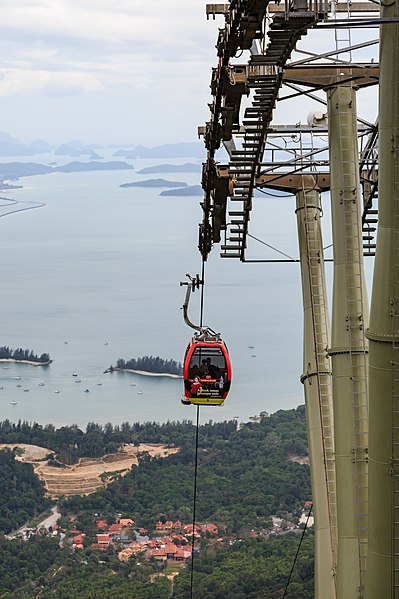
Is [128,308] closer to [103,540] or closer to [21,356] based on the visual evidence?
[21,356]

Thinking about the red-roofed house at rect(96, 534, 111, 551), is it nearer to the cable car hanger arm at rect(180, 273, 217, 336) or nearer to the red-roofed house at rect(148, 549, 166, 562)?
the red-roofed house at rect(148, 549, 166, 562)

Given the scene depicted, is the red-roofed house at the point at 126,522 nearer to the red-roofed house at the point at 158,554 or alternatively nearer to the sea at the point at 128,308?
the red-roofed house at the point at 158,554

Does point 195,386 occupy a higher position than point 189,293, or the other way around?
point 189,293

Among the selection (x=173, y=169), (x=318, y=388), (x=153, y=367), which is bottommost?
(x=318, y=388)

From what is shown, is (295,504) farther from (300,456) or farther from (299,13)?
(299,13)

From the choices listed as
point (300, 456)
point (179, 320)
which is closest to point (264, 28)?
point (300, 456)

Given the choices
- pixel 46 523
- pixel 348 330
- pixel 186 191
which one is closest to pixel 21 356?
pixel 46 523

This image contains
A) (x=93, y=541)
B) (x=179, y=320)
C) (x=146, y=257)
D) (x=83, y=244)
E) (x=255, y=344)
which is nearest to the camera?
(x=93, y=541)
